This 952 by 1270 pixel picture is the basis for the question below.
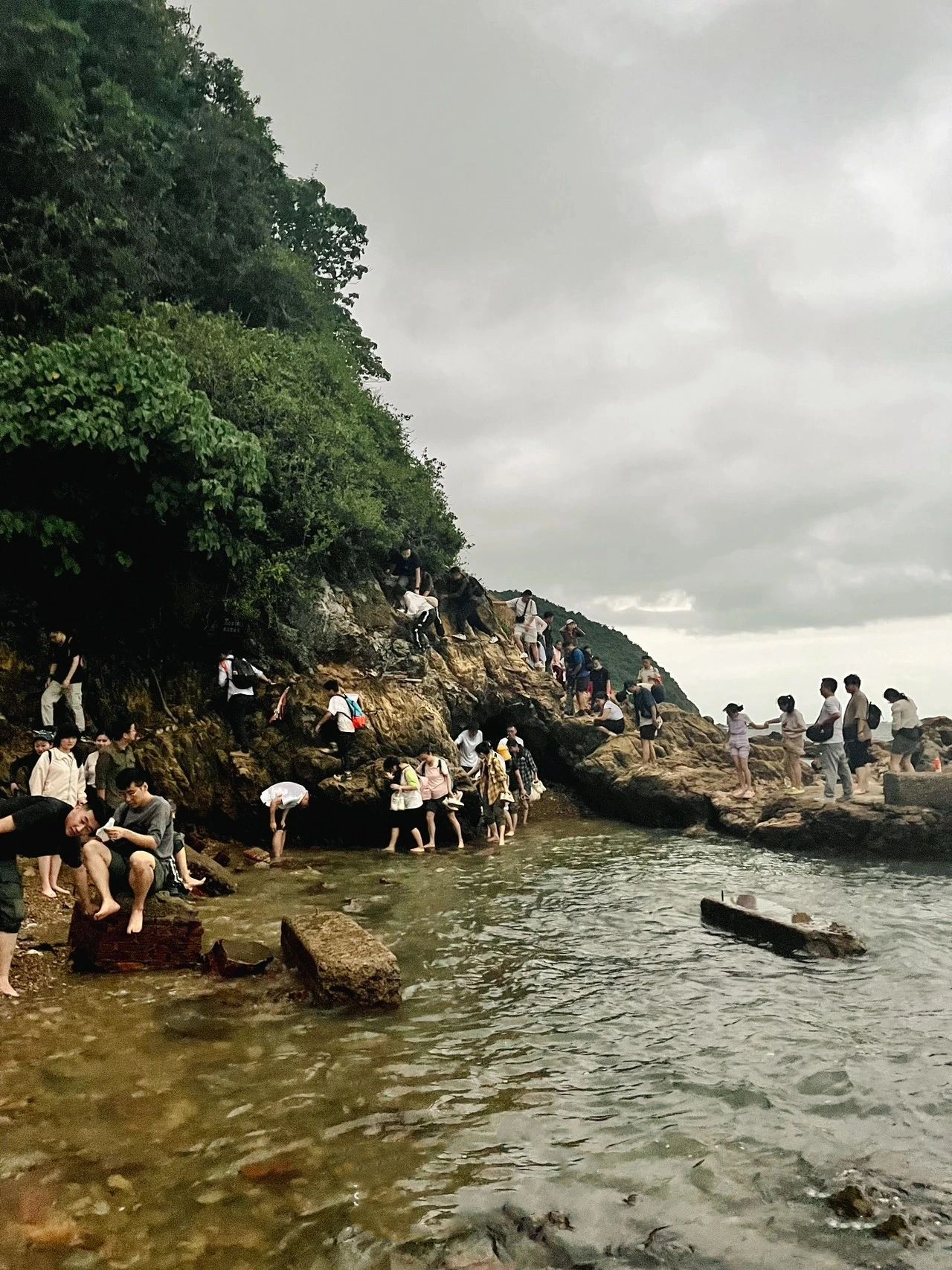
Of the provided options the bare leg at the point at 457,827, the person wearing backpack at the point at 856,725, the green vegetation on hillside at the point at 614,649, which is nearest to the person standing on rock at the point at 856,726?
the person wearing backpack at the point at 856,725

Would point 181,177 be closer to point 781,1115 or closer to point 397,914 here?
point 397,914

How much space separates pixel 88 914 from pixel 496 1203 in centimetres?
548

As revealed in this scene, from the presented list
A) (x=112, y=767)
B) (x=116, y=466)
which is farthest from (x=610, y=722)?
(x=116, y=466)

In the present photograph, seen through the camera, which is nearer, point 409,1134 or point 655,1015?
point 409,1134

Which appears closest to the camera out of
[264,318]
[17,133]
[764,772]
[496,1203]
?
[496,1203]

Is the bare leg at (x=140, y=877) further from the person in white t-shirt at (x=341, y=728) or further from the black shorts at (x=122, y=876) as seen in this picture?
the person in white t-shirt at (x=341, y=728)

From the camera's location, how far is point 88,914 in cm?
800

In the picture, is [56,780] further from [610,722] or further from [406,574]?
[610,722]

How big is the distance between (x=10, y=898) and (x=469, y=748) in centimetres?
1276

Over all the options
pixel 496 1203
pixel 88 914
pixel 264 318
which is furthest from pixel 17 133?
pixel 496 1203

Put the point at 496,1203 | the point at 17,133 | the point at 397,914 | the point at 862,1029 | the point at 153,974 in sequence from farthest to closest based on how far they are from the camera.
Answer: the point at 17,133
the point at 397,914
the point at 153,974
the point at 862,1029
the point at 496,1203

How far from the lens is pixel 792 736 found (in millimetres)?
18953

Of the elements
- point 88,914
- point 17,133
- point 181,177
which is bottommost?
point 88,914

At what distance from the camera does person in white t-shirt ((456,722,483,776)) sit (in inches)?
742
